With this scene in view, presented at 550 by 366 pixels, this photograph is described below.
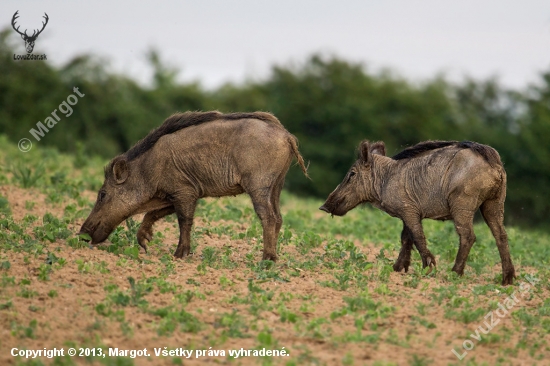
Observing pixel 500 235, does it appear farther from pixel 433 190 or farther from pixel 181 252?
pixel 181 252

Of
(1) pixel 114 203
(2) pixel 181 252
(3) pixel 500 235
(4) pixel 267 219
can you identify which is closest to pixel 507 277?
(3) pixel 500 235

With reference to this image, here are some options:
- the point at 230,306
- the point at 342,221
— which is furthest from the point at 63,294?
the point at 342,221

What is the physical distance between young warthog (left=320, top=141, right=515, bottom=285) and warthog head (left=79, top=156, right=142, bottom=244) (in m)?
2.74

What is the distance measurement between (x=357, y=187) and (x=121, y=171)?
3.29m

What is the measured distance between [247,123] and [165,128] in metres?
1.20

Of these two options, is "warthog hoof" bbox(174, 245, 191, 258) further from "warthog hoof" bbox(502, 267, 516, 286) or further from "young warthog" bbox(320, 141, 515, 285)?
"warthog hoof" bbox(502, 267, 516, 286)

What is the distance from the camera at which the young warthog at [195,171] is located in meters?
10.6

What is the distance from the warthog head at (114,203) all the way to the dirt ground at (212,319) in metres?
0.88

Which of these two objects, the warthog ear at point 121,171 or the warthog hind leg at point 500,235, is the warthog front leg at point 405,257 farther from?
the warthog ear at point 121,171

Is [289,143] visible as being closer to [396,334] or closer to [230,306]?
[230,306]

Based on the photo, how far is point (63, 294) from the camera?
8391 mm

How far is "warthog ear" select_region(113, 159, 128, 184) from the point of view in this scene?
11203 mm

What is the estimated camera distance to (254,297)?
28.8 ft

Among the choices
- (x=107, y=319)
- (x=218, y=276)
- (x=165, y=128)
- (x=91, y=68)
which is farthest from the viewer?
(x=91, y=68)
